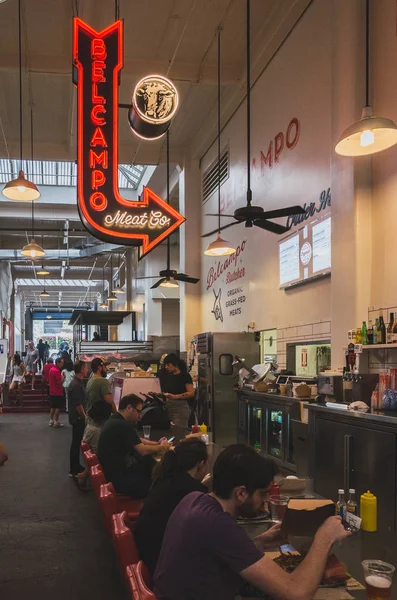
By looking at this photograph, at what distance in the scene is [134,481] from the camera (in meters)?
4.56

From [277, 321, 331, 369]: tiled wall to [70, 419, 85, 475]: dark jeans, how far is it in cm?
306

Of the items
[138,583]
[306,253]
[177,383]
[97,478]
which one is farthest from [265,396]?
[138,583]

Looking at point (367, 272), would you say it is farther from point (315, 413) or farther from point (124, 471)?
point (124, 471)

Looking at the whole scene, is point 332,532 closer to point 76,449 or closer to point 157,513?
point 157,513

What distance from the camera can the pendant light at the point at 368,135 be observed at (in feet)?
13.1

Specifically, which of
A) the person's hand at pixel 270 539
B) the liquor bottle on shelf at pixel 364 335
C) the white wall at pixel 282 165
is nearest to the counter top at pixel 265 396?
the white wall at pixel 282 165

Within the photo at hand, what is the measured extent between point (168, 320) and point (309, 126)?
12.0m

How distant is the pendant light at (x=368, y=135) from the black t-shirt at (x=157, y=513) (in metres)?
2.86

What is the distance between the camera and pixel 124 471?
460cm

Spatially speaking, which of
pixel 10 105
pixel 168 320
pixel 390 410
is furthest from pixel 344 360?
pixel 168 320

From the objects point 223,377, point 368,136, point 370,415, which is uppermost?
point 368,136

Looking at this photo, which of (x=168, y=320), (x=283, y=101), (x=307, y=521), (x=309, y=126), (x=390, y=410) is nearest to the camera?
(x=307, y=521)

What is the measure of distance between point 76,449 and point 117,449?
3.43 metres

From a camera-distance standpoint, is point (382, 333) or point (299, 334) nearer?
point (382, 333)
